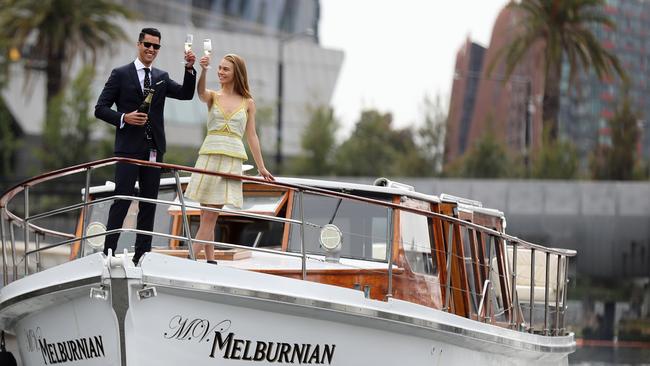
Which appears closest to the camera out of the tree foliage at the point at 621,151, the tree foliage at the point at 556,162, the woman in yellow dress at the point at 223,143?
the woman in yellow dress at the point at 223,143

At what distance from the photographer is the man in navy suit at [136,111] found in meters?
10.8

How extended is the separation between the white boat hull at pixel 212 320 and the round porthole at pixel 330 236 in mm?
504

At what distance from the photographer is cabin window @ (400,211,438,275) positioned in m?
12.0

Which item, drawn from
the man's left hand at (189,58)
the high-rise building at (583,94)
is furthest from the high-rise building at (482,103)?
the man's left hand at (189,58)

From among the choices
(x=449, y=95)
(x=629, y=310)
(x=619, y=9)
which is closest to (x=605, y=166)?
(x=449, y=95)

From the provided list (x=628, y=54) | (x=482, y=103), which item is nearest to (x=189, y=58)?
(x=628, y=54)

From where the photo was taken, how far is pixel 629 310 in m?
37.9

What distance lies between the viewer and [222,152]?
35.8 ft

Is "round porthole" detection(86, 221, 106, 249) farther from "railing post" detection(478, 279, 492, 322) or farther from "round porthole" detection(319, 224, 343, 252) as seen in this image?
"railing post" detection(478, 279, 492, 322)

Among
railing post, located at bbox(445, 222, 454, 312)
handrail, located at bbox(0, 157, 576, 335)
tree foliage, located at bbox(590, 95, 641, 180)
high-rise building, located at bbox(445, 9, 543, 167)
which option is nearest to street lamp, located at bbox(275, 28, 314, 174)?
tree foliage, located at bbox(590, 95, 641, 180)

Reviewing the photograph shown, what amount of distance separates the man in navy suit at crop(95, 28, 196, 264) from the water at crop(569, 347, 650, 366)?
1313cm

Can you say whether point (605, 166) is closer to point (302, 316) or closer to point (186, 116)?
point (186, 116)

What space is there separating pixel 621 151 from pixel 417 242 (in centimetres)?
3981

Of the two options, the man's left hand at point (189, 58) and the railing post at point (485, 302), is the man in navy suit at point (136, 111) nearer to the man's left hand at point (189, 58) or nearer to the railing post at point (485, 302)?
the man's left hand at point (189, 58)
